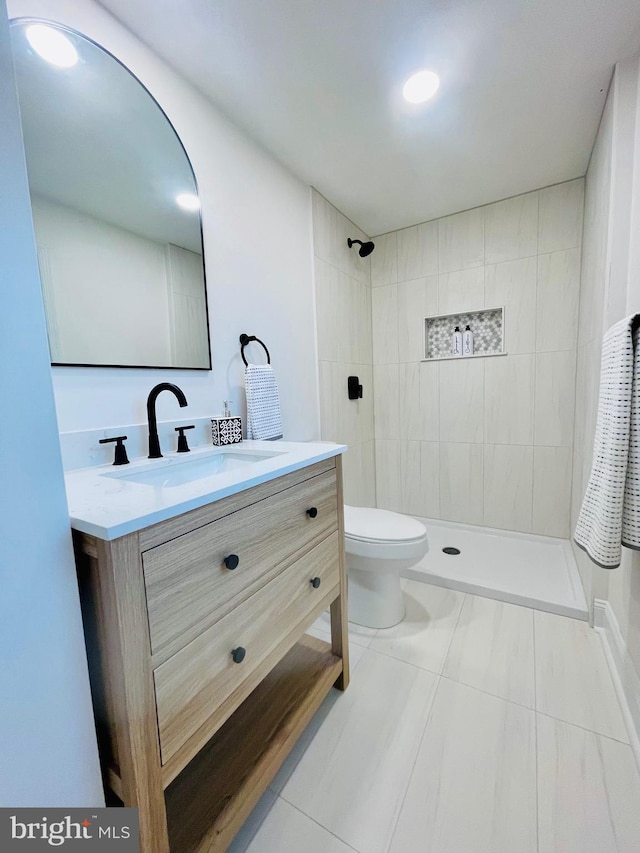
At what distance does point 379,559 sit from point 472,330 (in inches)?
69.2

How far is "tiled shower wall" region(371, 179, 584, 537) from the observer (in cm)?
211

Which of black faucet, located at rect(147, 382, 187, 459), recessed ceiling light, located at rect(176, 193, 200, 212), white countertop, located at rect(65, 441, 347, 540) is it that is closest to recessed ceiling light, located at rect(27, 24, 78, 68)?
recessed ceiling light, located at rect(176, 193, 200, 212)

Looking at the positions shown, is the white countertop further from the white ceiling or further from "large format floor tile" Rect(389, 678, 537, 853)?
the white ceiling

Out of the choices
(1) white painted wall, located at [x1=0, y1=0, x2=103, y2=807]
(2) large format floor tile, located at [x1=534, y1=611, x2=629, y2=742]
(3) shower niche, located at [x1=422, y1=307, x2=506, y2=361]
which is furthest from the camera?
(3) shower niche, located at [x1=422, y1=307, x2=506, y2=361]

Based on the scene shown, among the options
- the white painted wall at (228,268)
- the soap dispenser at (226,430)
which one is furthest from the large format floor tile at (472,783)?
the white painted wall at (228,268)

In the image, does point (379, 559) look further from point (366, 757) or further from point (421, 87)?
point (421, 87)

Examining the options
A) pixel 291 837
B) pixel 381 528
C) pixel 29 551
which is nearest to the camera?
pixel 29 551

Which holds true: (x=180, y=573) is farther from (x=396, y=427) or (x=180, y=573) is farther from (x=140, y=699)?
(x=396, y=427)

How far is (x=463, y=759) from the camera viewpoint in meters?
1.02

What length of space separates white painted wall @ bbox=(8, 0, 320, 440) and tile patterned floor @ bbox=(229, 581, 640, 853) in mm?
1163

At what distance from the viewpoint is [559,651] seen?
1.42 m

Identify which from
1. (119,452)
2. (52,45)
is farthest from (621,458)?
(52,45)

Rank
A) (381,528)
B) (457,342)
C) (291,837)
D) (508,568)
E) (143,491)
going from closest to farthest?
(143,491) < (291,837) < (381,528) < (508,568) < (457,342)

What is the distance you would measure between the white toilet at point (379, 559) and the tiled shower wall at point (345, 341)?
675 millimetres
